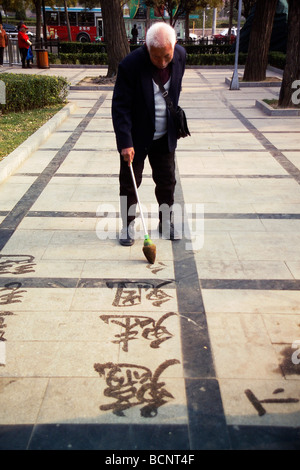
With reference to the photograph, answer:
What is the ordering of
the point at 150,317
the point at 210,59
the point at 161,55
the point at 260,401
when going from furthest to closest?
the point at 210,59 < the point at 161,55 < the point at 150,317 < the point at 260,401

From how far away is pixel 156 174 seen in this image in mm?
4496

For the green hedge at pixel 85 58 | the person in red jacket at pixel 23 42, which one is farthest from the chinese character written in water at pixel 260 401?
the green hedge at pixel 85 58

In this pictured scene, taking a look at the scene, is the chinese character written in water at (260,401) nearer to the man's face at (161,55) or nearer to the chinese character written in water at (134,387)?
the chinese character written in water at (134,387)

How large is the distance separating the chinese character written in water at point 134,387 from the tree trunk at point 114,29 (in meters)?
13.6

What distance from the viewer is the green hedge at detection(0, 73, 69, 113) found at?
10391 millimetres

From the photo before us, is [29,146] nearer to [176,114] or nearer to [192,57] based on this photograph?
[176,114]

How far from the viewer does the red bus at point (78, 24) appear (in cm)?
3488

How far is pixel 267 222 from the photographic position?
198 inches

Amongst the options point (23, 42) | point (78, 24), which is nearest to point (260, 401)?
point (23, 42)

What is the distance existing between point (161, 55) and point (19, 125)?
588 cm

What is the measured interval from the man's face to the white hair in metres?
0.03

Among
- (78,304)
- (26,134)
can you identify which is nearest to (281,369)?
(78,304)

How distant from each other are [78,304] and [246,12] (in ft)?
95.0

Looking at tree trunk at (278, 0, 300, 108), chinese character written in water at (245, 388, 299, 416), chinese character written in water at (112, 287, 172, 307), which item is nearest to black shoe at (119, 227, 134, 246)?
chinese character written in water at (112, 287, 172, 307)
